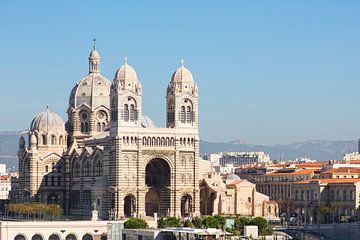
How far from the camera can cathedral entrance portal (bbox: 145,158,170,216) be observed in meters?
108

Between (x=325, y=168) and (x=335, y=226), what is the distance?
97.4 feet

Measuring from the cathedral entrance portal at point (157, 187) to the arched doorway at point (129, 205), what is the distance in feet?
9.97

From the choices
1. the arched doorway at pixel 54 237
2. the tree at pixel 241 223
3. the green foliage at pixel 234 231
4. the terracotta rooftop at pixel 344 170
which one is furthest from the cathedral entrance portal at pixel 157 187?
the terracotta rooftop at pixel 344 170

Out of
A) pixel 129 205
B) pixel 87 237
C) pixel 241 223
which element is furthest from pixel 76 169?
pixel 241 223

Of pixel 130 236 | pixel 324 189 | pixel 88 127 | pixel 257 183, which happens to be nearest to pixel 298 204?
pixel 324 189

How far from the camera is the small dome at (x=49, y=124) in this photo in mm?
120438

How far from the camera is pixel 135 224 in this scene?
9538cm

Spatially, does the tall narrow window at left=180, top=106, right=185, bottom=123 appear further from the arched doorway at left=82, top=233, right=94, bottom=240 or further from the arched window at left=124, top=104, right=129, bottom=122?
the arched doorway at left=82, top=233, right=94, bottom=240

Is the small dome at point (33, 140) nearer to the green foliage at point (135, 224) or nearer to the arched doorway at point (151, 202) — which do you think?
the arched doorway at point (151, 202)

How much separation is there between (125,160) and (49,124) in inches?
749

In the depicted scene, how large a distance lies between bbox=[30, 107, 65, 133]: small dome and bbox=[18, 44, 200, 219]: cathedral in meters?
0.81

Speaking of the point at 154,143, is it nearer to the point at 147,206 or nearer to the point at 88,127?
the point at 147,206

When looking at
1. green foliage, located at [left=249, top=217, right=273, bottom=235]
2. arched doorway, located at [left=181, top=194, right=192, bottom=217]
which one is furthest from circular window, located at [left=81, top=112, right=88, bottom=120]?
green foliage, located at [left=249, top=217, right=273, bottom=235]

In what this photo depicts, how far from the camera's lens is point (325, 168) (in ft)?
429
